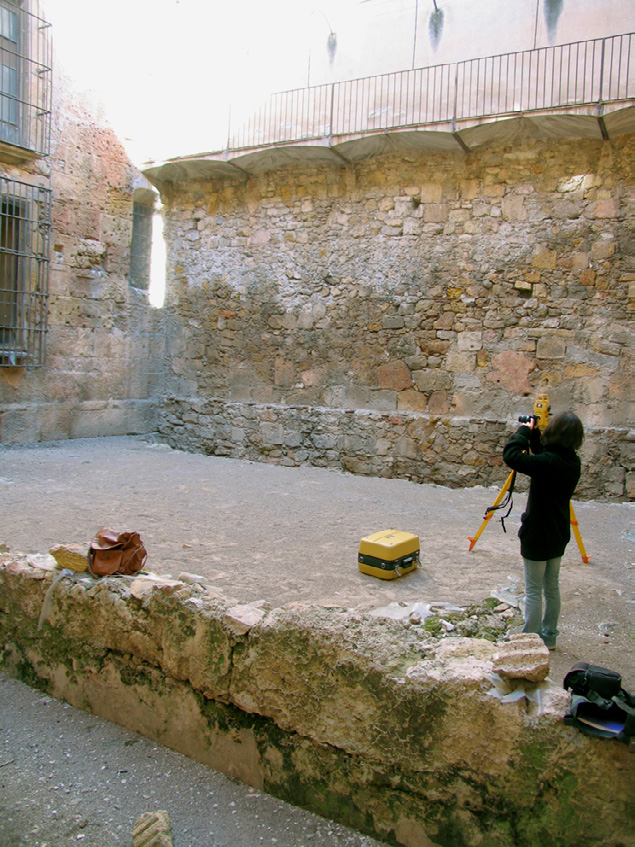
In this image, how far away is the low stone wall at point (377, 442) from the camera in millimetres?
6832

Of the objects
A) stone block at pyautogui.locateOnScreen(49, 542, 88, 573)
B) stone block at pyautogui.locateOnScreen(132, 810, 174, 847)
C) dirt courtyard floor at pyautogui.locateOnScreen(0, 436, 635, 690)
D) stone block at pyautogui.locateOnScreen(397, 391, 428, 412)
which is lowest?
stone block at pyautogui.locateOnScreen(132, 810, 174, 847)

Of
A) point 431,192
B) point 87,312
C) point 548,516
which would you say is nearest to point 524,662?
point 548,516

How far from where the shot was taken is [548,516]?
305cm

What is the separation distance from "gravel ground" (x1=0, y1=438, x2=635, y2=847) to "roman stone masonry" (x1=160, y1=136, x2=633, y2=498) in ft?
2.08

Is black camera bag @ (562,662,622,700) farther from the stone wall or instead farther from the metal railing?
the stone wall

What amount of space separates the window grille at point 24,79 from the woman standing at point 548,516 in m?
8.11

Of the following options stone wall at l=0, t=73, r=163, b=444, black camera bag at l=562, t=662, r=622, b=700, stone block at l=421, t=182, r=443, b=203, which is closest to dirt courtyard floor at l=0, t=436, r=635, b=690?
stone wall at l=0, t=73, r=163, b=444

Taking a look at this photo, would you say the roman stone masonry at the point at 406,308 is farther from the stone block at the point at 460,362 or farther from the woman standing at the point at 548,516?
the woman standing at the point at 548,516

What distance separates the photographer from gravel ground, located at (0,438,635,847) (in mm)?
2062

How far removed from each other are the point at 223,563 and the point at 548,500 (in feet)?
7.34

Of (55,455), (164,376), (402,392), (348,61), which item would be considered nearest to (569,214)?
(402,392)

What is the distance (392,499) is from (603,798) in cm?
514

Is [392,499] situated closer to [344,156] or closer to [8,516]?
[8,516]

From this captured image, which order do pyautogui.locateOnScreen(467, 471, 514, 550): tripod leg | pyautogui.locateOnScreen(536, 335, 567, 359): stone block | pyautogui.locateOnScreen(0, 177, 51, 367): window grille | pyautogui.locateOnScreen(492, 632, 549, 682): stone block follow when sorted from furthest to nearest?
pyautogui.locateOnScreen(0, 177, 51, 367): window grille, pyautogui.locateOnScreen(536, 335, 567, 359): stone block, pyautogui.locateOnScreen(467, 471, 514, 550): tripod leg, pyautogui.locateOnScreen(492, 632, 549, 682): stone block
